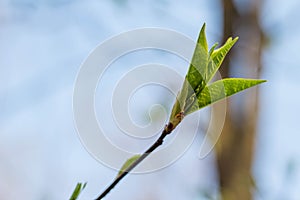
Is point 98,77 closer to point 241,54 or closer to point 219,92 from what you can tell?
point 219,92

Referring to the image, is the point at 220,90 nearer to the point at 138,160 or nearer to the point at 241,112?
the point at 138,160

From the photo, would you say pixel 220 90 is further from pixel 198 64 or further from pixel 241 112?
pixel 241 112

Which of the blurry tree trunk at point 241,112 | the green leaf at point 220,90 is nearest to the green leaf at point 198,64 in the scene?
the green leaf at point 220,90

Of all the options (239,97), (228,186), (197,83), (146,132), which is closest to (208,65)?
(197,83)

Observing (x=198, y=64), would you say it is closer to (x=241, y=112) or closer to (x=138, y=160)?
(x=138, y=160)

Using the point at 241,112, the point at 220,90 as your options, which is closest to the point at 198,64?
the point at 220,90

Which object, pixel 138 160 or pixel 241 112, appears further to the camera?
pixel 241 112

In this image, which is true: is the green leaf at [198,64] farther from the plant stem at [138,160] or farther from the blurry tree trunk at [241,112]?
the blurry tree trunk at [241,112]
